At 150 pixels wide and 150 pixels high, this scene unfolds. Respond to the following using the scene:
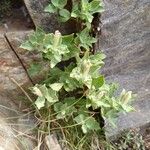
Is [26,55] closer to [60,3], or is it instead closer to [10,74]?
[10,74]

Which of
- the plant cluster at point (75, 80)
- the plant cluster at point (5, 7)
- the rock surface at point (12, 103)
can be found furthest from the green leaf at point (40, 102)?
the plant cluster at point (5, 7)

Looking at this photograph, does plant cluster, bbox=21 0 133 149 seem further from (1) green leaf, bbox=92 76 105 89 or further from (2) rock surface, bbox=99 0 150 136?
(2) rock surface, bbox=99 0 150 136

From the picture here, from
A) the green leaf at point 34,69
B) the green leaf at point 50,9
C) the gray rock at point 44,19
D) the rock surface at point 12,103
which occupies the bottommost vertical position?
the rock surface at point 12,103

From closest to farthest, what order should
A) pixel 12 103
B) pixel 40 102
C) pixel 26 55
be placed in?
pixel 40 102 → pixel 26 55 → pixel 12 103

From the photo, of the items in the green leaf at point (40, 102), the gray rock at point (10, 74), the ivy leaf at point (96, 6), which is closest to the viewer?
the ivy leaf at point (96, 6)

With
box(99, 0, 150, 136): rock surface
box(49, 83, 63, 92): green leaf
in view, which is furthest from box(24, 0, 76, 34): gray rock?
box(49, 83, 63, 92): green leaf

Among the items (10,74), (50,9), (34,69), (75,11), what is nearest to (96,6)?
(75,11)

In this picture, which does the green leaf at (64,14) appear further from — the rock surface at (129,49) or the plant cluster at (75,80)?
the rock surface at (129,49)
